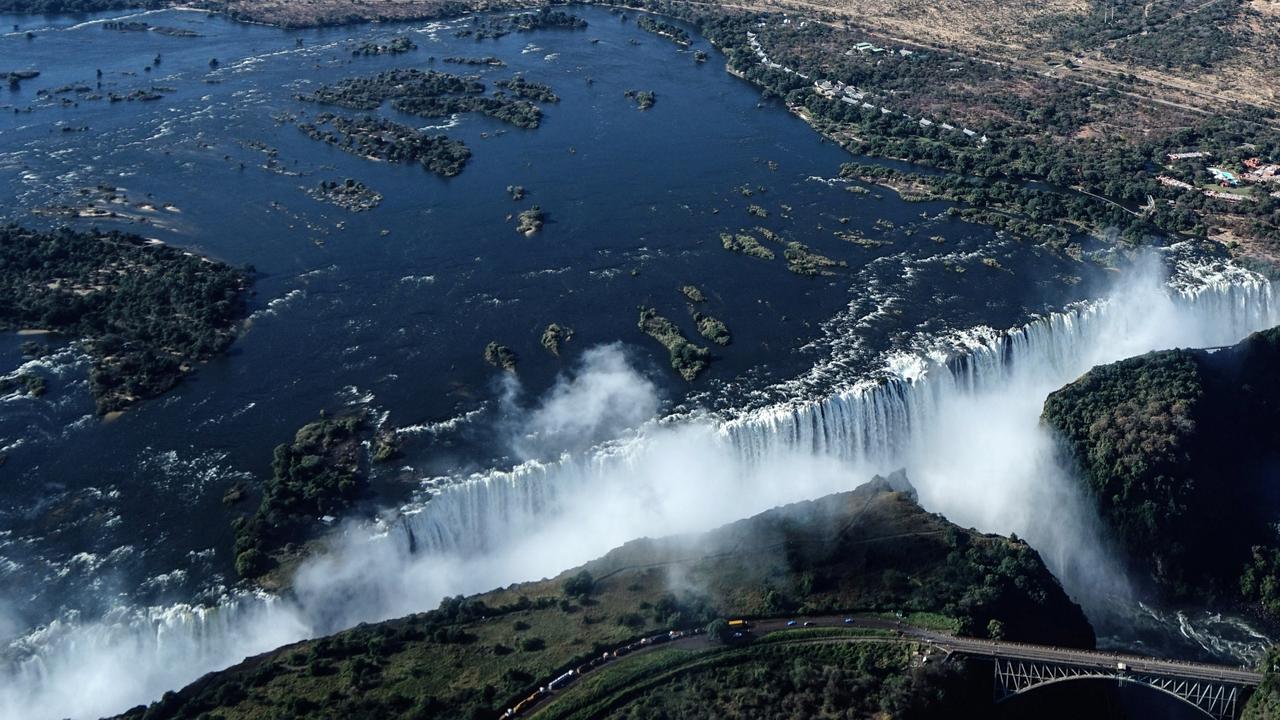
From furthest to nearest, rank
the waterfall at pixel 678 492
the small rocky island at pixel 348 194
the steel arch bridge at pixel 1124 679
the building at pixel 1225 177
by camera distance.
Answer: the building at pixel 1225 177 → the small rocky island at pixel 348 194 → the waterfall at pixel 678 492 → the steel arch bridge at pixel 1124 679

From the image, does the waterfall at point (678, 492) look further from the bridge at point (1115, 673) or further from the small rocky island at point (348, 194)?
the small rocky island at point (348, 194)

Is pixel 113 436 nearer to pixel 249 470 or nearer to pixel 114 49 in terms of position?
pixel 249 470

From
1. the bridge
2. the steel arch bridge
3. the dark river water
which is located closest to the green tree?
the dark river water

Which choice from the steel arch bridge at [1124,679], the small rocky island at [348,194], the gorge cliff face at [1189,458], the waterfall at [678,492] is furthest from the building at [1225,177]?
the small rocky island at [348,194]

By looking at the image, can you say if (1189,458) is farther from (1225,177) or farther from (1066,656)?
(1225,177)

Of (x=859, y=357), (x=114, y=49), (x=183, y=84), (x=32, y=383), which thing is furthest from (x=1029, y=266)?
(x=114, y=49)

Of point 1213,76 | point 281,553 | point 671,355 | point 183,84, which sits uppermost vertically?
point 1213,76
